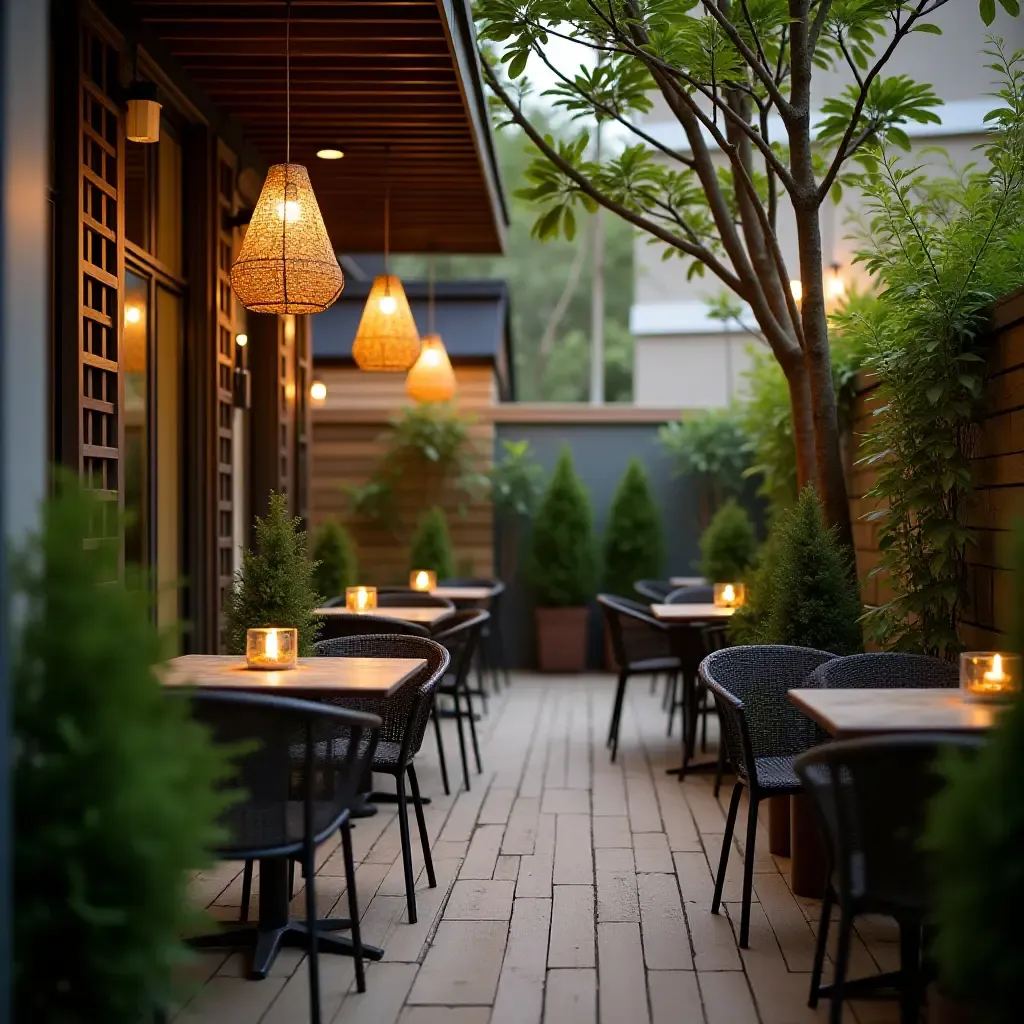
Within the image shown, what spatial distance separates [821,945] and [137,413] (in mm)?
3683

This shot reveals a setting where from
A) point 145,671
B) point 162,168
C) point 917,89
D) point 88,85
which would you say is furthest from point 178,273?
point 145,671

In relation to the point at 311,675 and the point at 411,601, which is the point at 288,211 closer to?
the point at 311,675

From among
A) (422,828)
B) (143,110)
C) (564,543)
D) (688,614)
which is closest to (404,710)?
(422,828)

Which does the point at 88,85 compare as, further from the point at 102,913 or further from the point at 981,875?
the point at 981,875

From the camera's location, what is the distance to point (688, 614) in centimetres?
680

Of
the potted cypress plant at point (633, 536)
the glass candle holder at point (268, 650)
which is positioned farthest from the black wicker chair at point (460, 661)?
the potted cypress plant at point (633, 536)

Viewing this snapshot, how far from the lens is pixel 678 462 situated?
37.4 ft

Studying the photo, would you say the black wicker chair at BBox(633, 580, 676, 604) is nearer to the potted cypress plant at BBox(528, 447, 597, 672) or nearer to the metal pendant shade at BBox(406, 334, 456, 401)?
the potted cypress plant at BBox(528, 447, 597, 672)

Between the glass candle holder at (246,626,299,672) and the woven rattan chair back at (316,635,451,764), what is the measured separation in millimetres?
304

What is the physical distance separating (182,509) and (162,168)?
1630 millimetres

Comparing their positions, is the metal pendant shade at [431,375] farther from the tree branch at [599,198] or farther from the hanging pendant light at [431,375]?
the tree branch at [599,198]

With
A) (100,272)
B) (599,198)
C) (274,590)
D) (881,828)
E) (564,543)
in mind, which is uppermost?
(599,198)

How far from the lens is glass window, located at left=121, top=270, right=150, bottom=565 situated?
5438 millimetres

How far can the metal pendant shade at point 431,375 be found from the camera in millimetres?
9680
